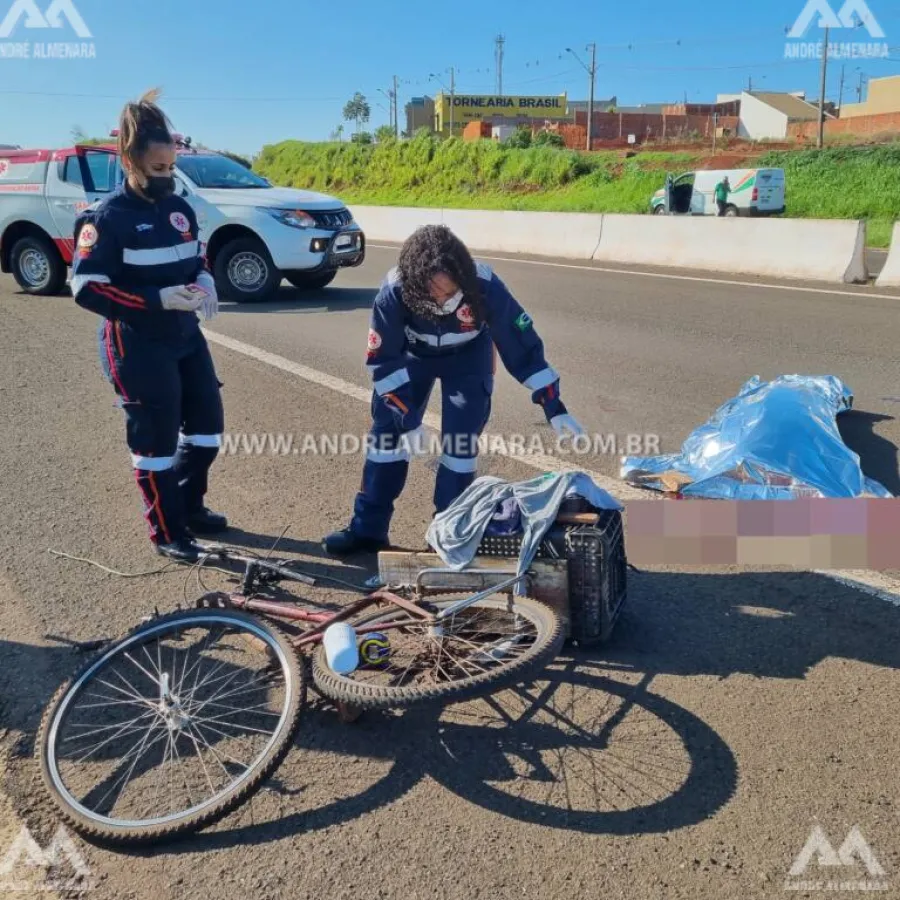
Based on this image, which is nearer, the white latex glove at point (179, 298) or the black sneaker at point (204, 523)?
the white latex glove at point (179, 298)

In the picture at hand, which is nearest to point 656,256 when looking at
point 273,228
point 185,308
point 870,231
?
point 273,228

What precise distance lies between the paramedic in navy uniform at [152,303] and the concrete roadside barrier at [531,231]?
1493 centimetres

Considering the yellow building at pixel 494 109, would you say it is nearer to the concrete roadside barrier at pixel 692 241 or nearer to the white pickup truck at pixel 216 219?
the concrete roadside barrier at pixel 692 241

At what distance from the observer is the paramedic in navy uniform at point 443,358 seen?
397cm

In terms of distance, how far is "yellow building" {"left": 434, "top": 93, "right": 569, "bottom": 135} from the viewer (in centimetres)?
9225

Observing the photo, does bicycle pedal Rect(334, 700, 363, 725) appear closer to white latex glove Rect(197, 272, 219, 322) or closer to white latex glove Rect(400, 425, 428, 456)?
white latex glove Rect(400, 425, 428, 456)

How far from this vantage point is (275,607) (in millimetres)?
3631

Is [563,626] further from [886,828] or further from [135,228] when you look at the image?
[135,228]

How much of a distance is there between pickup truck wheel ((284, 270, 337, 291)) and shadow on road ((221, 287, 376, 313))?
0.37 feet

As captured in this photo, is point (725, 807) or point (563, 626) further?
point (563, 626)

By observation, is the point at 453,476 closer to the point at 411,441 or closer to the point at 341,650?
the point at 411,441

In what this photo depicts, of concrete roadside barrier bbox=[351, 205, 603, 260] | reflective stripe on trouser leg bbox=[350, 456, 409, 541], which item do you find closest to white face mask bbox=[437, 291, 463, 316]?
reflective stripe on trouser leg bbox=[350, 456, 409, 541]

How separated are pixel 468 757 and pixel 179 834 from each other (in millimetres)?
920

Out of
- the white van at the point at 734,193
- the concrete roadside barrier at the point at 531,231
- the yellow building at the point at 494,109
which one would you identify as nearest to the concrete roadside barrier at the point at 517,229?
the concrete roadside barrier at the point at 531,231
